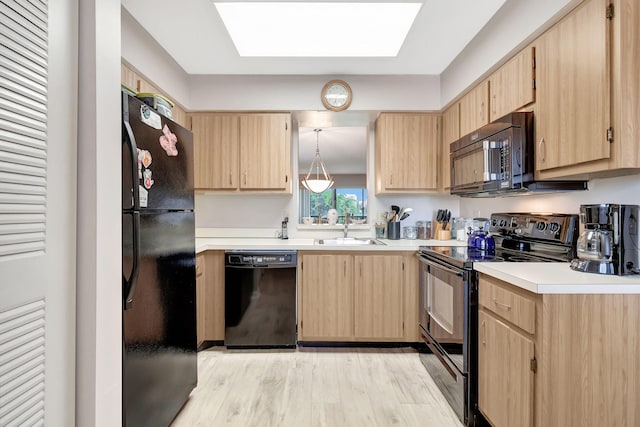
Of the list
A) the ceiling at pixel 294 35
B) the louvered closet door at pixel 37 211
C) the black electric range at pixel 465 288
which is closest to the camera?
the louvered closet door at pixel 37 211

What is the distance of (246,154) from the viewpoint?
10.4 feet

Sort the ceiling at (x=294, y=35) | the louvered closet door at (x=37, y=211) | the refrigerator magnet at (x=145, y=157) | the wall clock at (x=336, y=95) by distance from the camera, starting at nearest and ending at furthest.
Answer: the louvered closet door at (x=37, y=211) < the refrigerator magnet at (x=145, y=157) < the ceiling at (x=294, y=35) < the wall clock at (x=336, y=95)

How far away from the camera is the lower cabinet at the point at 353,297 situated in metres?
2.89

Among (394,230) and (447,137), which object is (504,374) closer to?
(394,230)

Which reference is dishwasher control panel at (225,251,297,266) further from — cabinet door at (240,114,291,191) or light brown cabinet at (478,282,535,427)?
light brown cabinet at (478,282,535,427)

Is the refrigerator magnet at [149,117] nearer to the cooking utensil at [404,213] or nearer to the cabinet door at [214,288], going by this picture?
the cabinet door at [214,288]

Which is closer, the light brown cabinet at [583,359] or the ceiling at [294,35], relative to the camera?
the light brown cabinet at [583,359]

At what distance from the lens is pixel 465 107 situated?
9.00 feet

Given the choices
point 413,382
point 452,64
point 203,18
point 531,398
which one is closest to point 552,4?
point 452,64

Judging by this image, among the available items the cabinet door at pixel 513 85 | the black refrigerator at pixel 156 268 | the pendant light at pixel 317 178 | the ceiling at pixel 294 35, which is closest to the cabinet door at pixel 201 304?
the black refrigerator at pixel 156 268

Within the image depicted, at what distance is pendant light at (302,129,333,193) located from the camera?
3.55 metres

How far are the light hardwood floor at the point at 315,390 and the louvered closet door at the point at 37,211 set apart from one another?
1134 mm

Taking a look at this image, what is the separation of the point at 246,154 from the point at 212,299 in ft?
4.34

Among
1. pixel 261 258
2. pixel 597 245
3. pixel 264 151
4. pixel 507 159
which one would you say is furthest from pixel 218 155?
pixel 597 245
